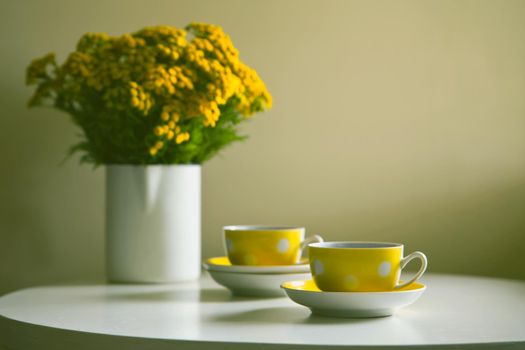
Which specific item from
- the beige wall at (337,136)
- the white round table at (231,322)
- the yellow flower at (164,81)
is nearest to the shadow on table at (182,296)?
the white round table at (231,322)

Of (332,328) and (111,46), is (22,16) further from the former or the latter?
(332,328)

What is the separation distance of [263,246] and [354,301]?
11.4 inches

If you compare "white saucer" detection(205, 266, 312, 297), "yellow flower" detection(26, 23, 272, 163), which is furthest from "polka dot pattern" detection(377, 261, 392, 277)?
"yellow flower" detection(26, 23, 272, 163)

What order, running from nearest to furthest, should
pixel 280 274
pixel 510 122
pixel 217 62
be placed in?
pixel 280 274
pixel 217 62
pixel 510 122

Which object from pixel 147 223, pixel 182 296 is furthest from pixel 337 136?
pixel 182 296

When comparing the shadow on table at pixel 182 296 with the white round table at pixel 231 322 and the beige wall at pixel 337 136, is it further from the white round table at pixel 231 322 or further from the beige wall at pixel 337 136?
the beige wall at pixel 337 136

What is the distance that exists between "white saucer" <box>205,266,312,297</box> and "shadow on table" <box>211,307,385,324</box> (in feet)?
0.33

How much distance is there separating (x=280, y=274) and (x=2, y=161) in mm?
836

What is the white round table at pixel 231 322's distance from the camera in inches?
28.2

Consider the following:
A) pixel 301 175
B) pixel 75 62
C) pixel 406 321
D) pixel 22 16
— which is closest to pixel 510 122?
pixel 301 175

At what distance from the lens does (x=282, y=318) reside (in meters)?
0.87

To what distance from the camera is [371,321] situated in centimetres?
83

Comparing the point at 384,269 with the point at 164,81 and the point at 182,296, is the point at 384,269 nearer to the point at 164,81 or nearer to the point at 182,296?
the point at 182,296

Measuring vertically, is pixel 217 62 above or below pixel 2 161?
above
